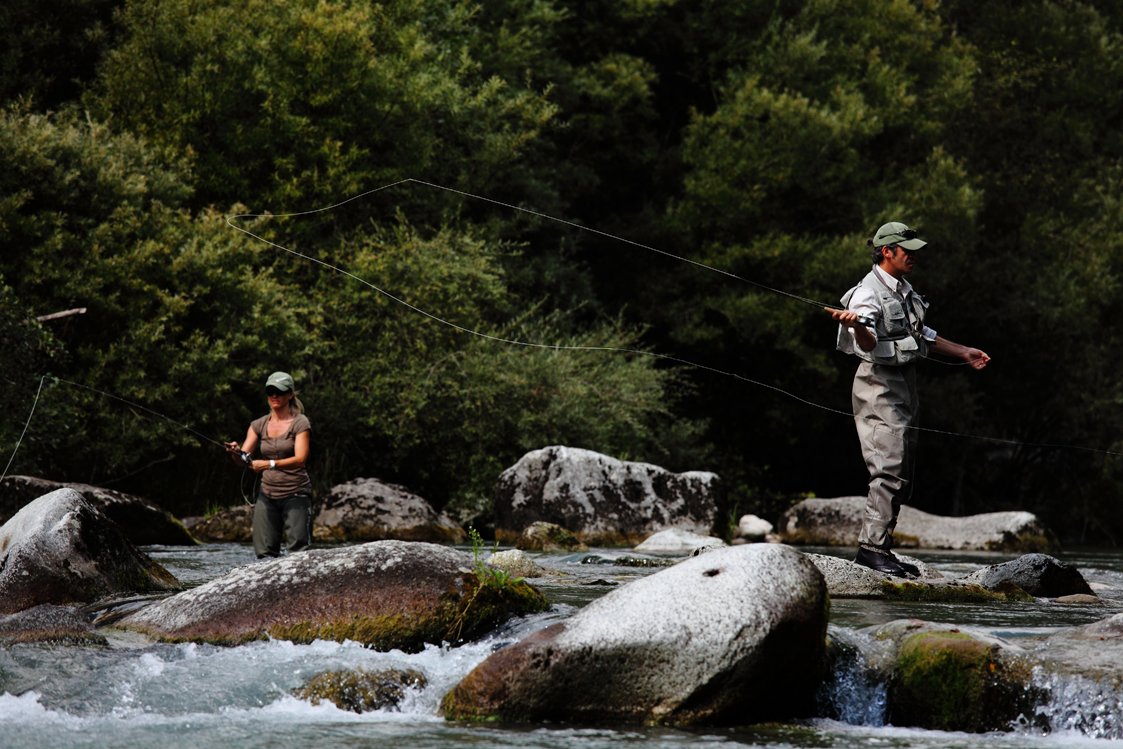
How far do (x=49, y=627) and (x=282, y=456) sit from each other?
286 cm

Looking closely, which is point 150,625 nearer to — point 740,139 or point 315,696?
point 315,696

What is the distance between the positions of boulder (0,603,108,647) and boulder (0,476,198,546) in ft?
18.6

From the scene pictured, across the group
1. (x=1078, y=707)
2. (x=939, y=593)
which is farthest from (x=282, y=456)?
(x=1078, y=707)

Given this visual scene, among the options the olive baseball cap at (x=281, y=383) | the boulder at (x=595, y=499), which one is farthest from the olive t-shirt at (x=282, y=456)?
the boulder at (x=595, y=499)

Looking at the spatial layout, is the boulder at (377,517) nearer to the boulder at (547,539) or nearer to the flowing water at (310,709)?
the boulder at (547,539)

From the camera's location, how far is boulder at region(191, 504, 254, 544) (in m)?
14.3

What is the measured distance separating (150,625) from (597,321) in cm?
1696

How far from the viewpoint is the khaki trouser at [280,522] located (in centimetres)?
870

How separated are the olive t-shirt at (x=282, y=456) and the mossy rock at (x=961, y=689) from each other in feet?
16.4

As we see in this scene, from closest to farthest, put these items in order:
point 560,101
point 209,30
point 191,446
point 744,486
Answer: point 191,446, point 209,30, point 744,486, point 560,101

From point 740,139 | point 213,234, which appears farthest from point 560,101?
point 213,234

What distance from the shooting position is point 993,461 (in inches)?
1038

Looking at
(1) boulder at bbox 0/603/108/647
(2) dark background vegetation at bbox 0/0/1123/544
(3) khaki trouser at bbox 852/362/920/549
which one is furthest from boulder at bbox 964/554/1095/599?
(2) dark background vegetation at bbox 0/0/1123/544

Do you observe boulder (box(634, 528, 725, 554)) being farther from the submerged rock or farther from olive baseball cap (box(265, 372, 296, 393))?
the submerged rock
